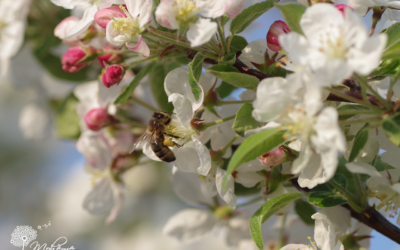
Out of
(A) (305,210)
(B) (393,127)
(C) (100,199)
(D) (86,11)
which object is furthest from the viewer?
(C) (100,199)

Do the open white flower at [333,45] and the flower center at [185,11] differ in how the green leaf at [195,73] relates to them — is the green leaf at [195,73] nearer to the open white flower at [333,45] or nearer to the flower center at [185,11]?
the flower center at [185,11]

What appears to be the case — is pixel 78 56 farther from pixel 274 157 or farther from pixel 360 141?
pixel 360 141

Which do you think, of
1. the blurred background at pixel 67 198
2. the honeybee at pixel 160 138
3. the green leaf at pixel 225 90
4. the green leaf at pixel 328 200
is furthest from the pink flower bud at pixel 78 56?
the blurred background at pixel 67 198

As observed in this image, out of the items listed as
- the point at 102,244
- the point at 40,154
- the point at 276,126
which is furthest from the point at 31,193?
the point at 276,126

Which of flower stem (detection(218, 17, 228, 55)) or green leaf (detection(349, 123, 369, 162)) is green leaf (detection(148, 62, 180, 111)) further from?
green leaf (detection(349, 123, 369, 162))

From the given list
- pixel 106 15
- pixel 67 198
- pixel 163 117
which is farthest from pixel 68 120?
pixel 67 198

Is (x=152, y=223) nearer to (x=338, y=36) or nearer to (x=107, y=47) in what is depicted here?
(x=107, y=47)
